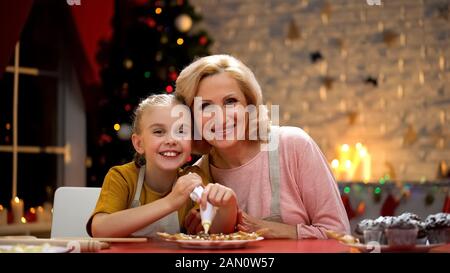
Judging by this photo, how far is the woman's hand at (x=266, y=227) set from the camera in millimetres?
1493

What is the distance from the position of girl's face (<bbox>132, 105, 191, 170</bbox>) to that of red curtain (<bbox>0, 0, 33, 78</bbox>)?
200 centimetres

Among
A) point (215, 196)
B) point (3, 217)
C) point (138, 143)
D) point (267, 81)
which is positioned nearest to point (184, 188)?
point (215, 196)

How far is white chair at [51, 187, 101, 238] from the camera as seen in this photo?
5.75 ft

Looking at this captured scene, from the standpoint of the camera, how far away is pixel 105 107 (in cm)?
402

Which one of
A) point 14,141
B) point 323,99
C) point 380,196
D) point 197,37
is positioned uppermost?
point 197,37

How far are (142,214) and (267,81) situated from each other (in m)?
3.51

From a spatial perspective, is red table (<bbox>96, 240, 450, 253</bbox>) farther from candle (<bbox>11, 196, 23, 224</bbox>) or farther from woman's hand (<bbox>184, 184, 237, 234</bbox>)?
candle (<bbox>11, 196, 23, 224</bbox>)

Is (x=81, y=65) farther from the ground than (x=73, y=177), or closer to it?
farther from the ground

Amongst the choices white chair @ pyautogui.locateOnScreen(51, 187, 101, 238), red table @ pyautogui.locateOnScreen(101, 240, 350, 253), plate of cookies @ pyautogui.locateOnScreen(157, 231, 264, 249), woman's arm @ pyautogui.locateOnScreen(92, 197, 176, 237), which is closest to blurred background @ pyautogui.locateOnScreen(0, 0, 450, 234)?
white chair @ pyautogui.locateOnScreen(51, 187, 101, 238)
